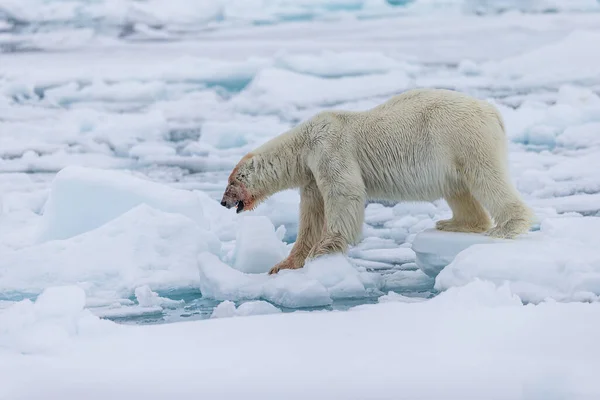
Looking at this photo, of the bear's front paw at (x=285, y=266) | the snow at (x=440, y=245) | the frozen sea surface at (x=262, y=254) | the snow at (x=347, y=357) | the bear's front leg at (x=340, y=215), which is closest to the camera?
the snow at (x=347, y=357)

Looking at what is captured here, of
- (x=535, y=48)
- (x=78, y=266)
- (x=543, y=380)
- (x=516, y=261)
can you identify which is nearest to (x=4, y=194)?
(x=78, y=266)

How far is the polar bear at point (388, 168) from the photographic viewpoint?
4.12m

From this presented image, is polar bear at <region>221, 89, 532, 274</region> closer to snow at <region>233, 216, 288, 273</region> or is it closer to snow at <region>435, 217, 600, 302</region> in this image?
snow at <region>233, 216, 288, 273</region>

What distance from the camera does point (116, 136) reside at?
933cm

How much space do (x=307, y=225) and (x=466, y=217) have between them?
0.79 m

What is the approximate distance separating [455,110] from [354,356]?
1.83 metres

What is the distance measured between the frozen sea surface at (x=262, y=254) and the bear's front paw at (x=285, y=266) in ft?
0.54

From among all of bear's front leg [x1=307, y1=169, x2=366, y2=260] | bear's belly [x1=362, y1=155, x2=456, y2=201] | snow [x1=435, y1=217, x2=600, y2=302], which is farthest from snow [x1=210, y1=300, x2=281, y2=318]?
bear's belly [x1=362, y1=155, x2=456, y2=201]

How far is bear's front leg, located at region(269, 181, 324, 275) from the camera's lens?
14.5ft

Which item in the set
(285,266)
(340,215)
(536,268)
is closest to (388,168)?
(340,215)

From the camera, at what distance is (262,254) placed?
14.9 ft

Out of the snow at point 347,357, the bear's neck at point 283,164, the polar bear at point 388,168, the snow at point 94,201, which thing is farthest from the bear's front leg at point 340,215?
the snow at point 94,201

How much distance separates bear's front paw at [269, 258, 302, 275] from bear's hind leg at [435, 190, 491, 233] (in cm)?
74

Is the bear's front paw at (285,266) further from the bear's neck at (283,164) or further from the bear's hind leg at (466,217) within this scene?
the bear's hind leg at (466,217)
